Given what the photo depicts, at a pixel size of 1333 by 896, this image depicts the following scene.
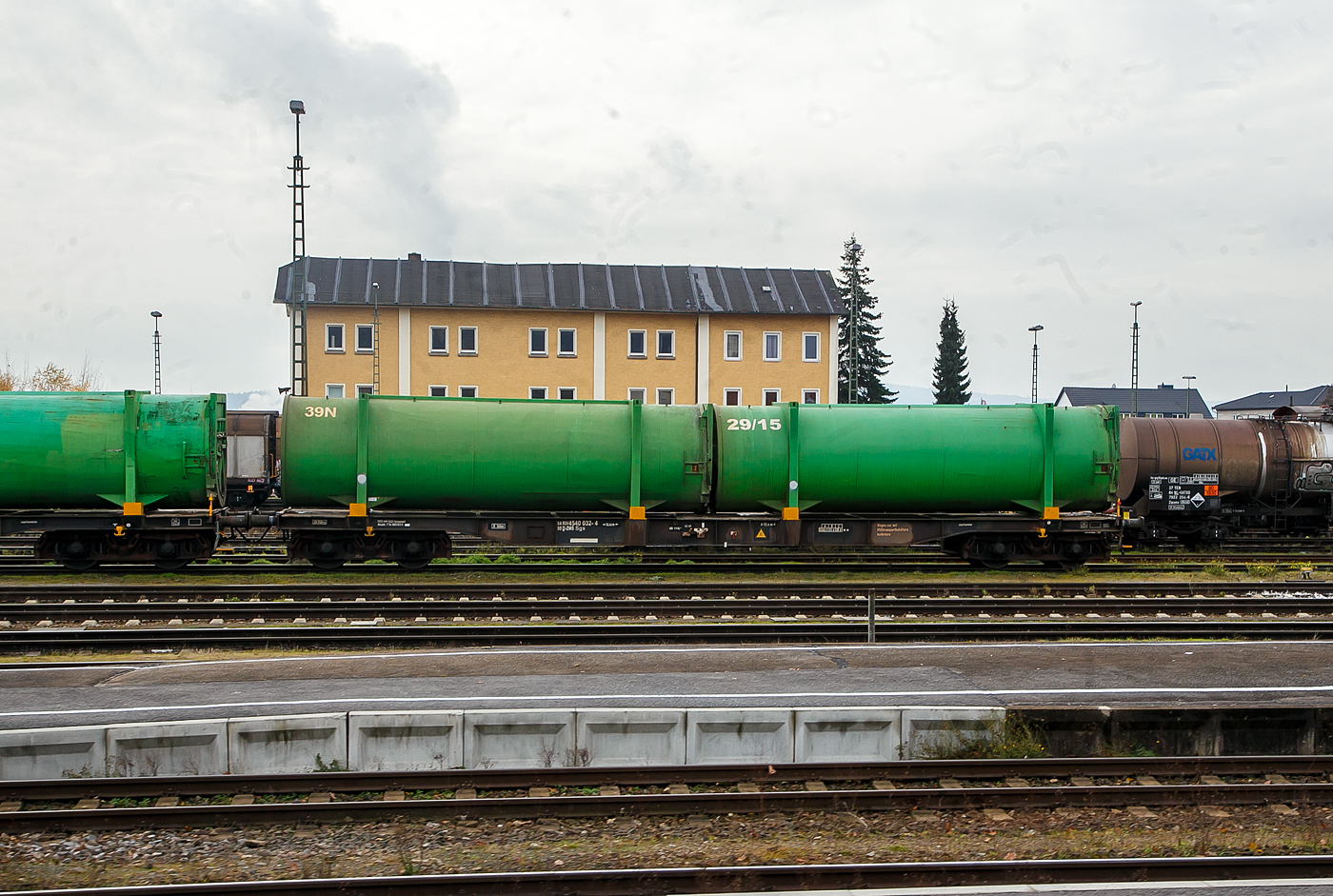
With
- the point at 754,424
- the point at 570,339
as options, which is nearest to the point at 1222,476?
the point at 754,424

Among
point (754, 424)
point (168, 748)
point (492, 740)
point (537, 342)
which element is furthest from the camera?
point (537, 342)

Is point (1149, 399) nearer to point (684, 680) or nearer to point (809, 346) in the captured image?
point (809, 346)

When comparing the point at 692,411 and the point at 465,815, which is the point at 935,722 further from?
the point at 692,411

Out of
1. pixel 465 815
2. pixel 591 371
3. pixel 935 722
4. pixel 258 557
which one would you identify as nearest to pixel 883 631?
pixel 935 722

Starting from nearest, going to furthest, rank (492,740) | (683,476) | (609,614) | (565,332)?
(492,740) < (609,614) < (683,476) < (565,332)

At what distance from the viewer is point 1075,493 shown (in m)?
19.2

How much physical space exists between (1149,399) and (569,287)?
88.5 m

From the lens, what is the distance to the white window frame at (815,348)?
46312mm

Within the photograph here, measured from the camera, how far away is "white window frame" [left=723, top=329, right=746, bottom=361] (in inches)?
1795

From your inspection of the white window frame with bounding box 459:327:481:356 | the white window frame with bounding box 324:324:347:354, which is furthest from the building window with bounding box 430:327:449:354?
the white window frame with bounding box 324:324:347:354

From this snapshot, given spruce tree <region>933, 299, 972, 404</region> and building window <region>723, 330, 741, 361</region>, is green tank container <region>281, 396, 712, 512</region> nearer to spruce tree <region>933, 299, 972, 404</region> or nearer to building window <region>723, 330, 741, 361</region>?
building window <region>723, 330, 741, 361</region>

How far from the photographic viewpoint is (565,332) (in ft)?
146

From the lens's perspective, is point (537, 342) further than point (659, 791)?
Yes

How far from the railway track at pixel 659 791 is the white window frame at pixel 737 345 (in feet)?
125
